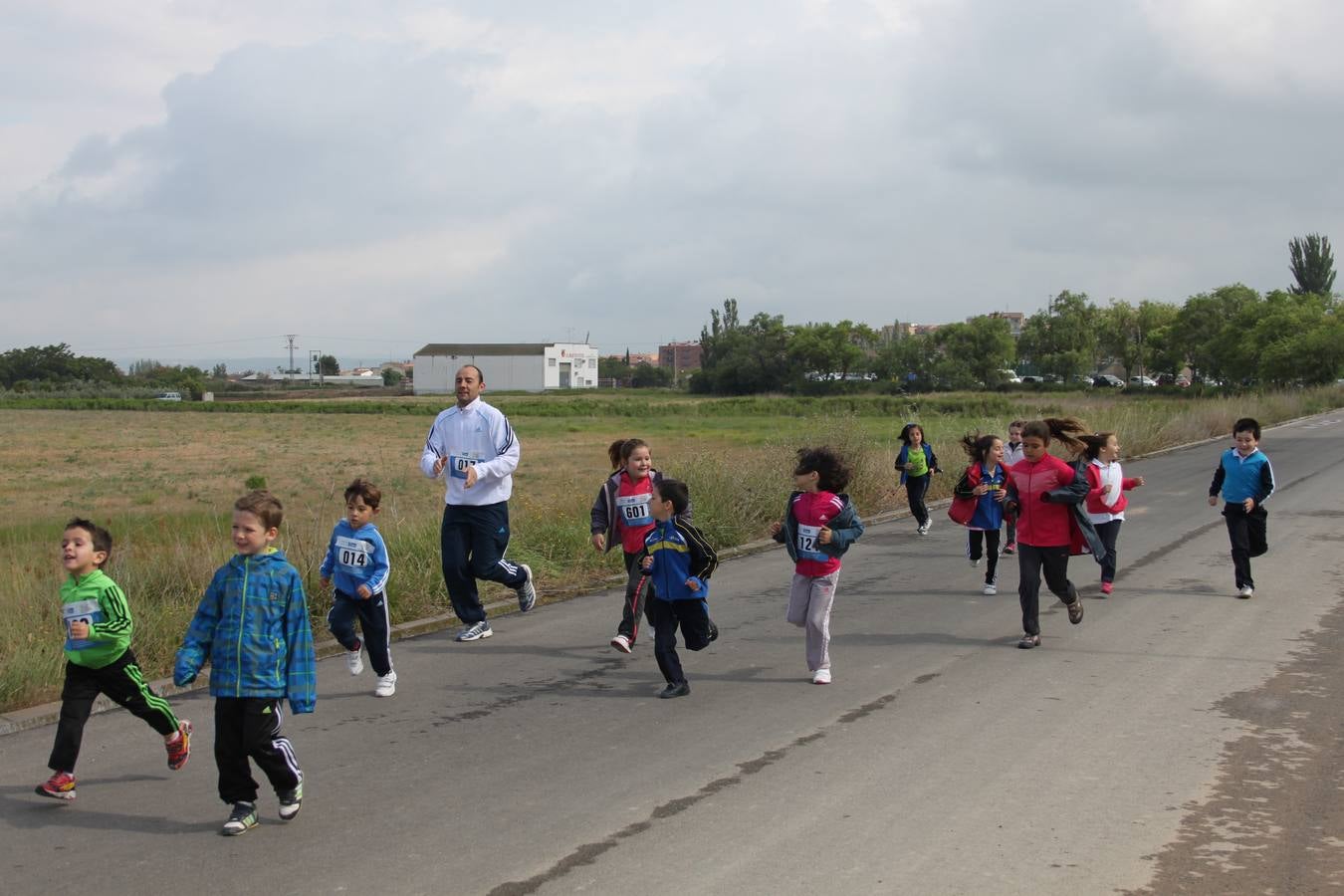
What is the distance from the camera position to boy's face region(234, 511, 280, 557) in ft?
16.5

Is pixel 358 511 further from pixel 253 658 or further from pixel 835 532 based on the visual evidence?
pixel 835 532

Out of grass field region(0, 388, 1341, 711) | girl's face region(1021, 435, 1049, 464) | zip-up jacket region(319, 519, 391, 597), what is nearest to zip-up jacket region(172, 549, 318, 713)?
zip-up jacket region(319, 519, 391, 597)

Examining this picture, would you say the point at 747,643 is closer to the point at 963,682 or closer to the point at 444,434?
the point at 963,682

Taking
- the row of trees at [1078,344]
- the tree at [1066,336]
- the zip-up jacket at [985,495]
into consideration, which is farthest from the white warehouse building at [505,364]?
the zip-up jacket at [985,495]

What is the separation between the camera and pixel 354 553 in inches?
282

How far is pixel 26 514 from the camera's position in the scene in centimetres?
2528

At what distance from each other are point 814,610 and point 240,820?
3.70 meters

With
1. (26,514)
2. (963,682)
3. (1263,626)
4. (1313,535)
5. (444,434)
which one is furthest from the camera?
(26,514)

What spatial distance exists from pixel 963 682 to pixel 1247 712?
160 cm

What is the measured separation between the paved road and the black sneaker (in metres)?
0.06

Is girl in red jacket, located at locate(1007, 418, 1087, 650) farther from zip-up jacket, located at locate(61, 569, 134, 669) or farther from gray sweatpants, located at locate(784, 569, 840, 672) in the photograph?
zip-up jacket, located at locate(61, 569, 134, 669)

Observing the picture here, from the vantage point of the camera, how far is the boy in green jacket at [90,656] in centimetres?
524

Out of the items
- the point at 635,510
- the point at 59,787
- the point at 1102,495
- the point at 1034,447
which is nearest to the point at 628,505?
the point at 635,510

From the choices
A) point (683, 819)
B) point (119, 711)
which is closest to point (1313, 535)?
point (683, 819)
